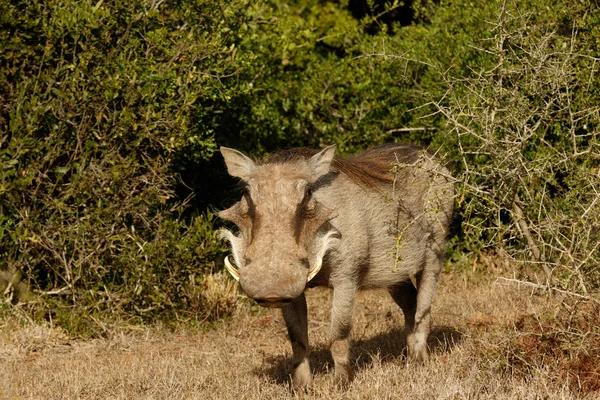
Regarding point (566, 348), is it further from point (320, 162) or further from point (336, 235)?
point (320, 162)

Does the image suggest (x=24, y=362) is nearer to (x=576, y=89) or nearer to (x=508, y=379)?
(x=508, y=379)

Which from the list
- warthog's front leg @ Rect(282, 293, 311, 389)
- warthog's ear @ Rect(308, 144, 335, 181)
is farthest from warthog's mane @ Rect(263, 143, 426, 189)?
warthog's front leg @ Rect(282, 293, 311, 389)

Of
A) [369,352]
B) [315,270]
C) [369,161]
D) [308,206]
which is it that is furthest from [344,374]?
[369,161]

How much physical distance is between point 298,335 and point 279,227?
0.90m

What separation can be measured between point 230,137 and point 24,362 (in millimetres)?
3021

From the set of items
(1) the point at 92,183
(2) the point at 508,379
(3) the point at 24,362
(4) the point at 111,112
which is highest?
(4) the point at 111,112

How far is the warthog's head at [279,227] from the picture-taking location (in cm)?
463

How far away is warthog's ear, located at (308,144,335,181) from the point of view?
5.37 meters

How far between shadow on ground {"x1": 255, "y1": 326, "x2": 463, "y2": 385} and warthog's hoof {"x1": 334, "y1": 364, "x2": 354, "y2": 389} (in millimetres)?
149

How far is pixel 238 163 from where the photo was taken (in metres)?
5.35

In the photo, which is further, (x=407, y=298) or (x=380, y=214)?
(x=407, y=298)

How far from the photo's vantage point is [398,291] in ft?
21.4

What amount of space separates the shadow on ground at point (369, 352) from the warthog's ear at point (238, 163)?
120 cm

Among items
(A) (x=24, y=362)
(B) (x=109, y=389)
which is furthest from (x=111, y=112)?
(B) (x=109, y=389)
